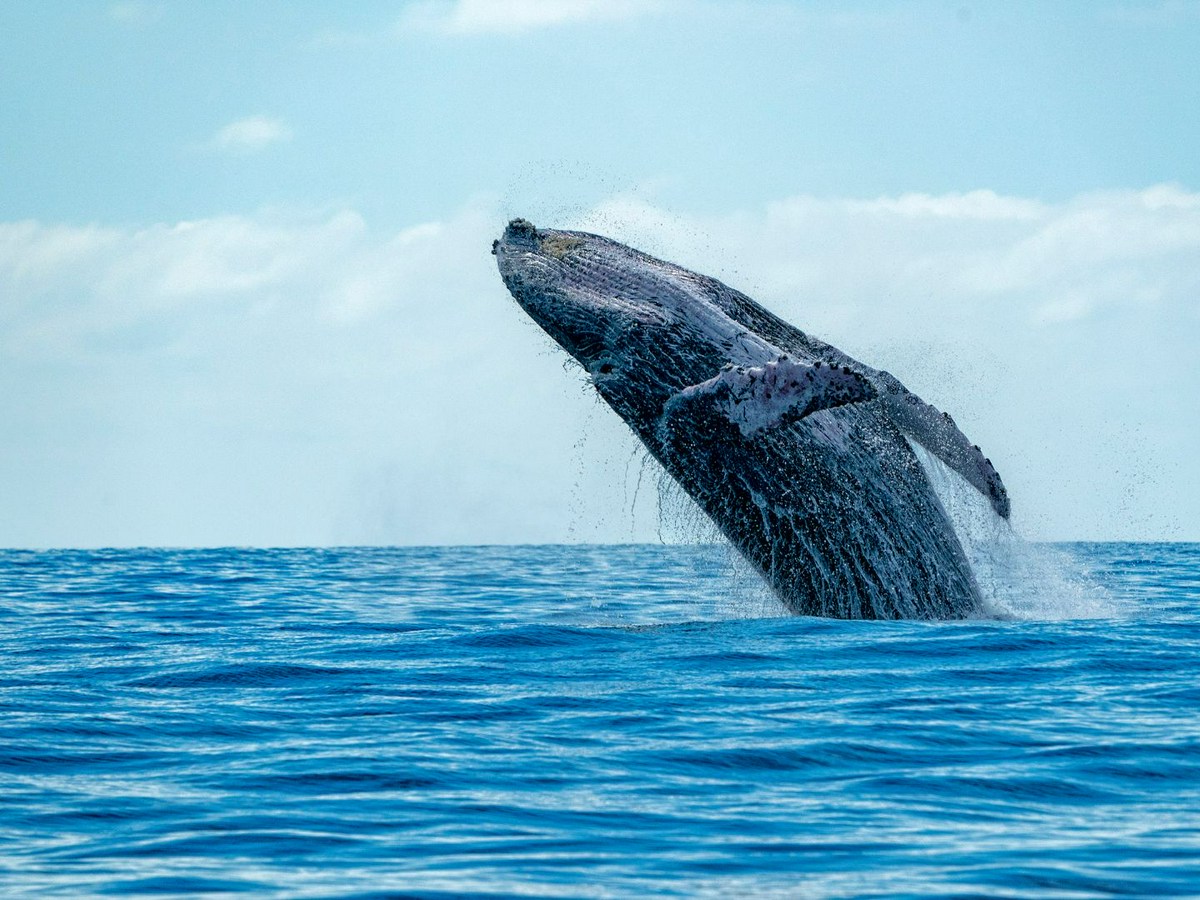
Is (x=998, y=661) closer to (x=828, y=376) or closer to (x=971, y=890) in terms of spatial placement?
(x=828, y=376)

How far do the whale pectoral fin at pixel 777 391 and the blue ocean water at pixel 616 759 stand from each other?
2002 millimetres

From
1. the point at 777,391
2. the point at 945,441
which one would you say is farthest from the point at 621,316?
the point at 945,441

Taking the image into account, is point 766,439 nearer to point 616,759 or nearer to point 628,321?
point 628,321

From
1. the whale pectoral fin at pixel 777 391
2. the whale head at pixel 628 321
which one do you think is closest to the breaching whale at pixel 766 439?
the whale head at pixel 628 321

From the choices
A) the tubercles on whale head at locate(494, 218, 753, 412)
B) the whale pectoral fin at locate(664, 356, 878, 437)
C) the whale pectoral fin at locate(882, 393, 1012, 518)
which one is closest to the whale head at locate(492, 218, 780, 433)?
the tubercles on whale head at locate(494, 218, 753, 412)

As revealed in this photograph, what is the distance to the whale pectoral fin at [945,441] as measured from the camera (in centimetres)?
1392

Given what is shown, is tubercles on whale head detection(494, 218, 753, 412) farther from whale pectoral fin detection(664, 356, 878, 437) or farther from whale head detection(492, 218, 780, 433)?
whale pectoral fin detection(664, 356, 878, 437)

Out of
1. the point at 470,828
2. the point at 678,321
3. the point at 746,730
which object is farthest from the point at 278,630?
the point at 470,828

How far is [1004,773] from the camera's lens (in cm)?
828

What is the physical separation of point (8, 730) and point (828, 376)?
659 centimetres

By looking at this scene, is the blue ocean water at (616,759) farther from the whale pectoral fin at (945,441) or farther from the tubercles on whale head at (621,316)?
the tubercles on whale head at (621,316)

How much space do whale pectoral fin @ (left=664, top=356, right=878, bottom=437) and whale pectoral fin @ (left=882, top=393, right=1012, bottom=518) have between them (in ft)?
6.59

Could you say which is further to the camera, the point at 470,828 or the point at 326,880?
the point at 470,828

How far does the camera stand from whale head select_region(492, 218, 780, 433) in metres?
13.4
